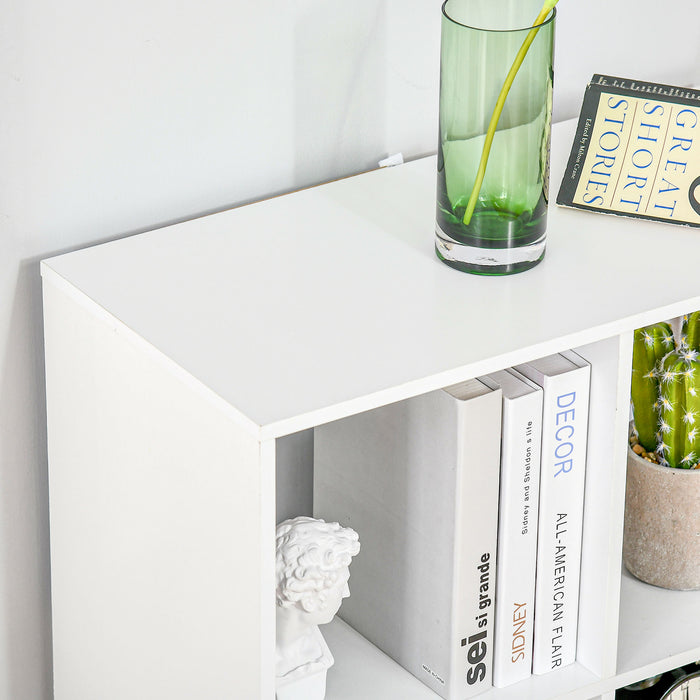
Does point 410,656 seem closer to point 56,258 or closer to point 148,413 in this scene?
point 148,413

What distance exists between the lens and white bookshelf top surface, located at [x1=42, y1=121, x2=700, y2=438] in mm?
986

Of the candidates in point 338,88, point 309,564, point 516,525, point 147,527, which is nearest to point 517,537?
point 516,525

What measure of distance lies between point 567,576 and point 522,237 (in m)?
0.34

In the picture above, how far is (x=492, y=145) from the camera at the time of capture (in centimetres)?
110

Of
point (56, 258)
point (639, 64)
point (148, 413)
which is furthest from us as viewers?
point (639, 64)

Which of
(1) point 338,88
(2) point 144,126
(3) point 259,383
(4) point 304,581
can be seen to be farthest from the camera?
(1) point 338,88

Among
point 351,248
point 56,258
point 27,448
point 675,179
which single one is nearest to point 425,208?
point 351,248

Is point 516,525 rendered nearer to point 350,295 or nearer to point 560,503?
point 560,503

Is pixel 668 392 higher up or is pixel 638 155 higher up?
pixel 638 155

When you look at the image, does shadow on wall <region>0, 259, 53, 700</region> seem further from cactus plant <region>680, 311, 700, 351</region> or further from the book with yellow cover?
cactus plant <region>680, 311, 700, 351</region>

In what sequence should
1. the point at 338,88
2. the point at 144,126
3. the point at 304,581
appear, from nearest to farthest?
1. the point at 304,581
2. the point at 144,126
3. the point at 338,88

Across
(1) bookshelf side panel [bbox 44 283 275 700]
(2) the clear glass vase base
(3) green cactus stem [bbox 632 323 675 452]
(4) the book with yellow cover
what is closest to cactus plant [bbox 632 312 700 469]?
(3) green cactus stem [bbox 632 323 675 452]

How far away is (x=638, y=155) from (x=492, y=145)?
0.25 m

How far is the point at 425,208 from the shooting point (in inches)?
49.7
